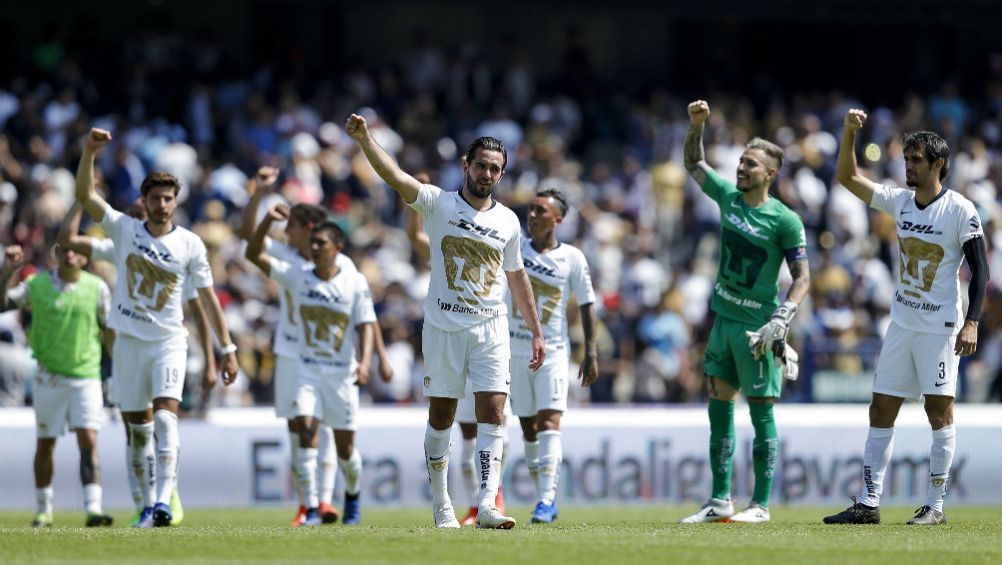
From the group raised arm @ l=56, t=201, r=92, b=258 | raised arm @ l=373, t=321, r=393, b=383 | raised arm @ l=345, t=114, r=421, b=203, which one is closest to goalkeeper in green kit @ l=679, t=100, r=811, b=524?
raised arm @ l=345, t=114, r=421, b=203

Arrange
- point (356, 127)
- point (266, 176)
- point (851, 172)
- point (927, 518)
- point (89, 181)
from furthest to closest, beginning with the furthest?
point (266, 176)
point (89, 181)
point (851, 172)
point (927, 518)
point (356, 127)

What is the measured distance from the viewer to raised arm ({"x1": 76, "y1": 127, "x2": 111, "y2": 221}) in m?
12.3

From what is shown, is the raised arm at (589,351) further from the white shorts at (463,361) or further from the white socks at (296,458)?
the white socks at (296,458)

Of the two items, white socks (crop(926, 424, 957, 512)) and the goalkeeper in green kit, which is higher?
the goalkeeper in green kit

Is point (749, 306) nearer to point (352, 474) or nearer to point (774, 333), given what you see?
point (774, 333)

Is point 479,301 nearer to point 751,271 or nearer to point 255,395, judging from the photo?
point 751,271

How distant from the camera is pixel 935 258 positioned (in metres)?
12.2

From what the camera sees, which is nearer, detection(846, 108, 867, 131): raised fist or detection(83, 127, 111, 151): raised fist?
detection(83, 127, 111, 151): raised fist

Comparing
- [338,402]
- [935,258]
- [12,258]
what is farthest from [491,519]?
[12,258]

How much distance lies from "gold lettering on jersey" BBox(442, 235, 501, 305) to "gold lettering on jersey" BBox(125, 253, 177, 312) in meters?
2.86

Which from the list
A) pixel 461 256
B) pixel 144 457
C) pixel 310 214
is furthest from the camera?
pixel 310 214

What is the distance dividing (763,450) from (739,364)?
28.2 inches

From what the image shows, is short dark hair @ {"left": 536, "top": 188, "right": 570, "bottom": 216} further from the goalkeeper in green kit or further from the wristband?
the wristband

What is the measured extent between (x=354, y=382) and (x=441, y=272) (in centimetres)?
369
